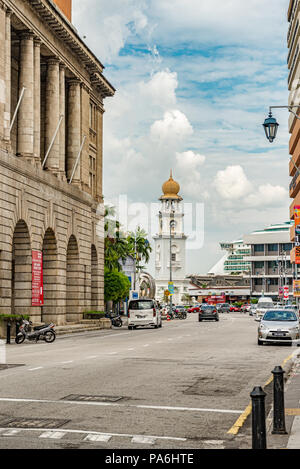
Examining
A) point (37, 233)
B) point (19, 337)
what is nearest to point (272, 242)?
point (37, 233)

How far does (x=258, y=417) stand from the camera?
7.76m

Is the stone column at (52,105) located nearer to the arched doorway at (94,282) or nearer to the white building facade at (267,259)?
the arched doorway at (94,282)

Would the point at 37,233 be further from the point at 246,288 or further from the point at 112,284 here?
the point at 246,288

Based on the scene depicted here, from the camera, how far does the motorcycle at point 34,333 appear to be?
106ft

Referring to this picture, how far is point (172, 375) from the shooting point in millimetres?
17156

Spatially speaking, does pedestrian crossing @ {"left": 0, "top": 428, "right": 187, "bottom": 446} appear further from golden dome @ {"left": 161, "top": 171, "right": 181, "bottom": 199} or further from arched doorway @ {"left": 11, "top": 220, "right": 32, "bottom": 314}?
golden dome @ {"left": 161, "top": 171, "right": 181, "bottom": 199}

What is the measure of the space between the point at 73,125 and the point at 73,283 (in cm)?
1157

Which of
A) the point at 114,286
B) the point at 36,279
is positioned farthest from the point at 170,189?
the point at 36,279

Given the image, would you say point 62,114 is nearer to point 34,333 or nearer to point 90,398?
point 34,333

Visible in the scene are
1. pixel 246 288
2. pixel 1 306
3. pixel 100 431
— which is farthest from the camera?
pixel 246 288

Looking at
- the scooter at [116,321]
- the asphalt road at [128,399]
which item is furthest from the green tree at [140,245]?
the asphalt road at [128,399]

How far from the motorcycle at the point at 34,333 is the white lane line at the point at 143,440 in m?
23.6

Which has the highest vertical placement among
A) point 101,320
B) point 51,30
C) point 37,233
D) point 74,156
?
point 51,30

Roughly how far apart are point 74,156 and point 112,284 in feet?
67.0
